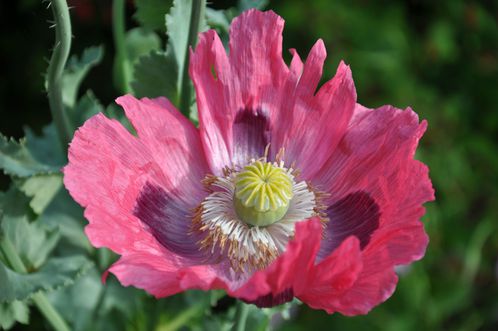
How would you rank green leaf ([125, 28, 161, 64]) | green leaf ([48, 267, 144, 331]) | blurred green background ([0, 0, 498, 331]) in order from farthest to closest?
blurred green background ([0, 0, 498, 331]) → green leaf ([125, 28, 161, 64]) → green leaf ([48, 267, 144, 331])

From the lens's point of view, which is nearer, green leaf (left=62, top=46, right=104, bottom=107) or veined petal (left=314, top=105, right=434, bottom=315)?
veined petal (left=314, top=105, right=434, bottom=315)

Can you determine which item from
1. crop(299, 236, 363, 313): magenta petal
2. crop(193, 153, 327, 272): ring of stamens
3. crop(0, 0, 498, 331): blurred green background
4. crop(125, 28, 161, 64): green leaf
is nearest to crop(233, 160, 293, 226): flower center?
crop(193, 153, 327, 272): ring of stamens

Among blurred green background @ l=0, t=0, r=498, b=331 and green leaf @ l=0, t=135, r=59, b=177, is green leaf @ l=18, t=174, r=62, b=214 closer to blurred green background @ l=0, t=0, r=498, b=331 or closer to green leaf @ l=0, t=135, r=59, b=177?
green leaf @ l=0, t=135, r=59, b=177

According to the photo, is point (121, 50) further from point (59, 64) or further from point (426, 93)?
point (426, 93)

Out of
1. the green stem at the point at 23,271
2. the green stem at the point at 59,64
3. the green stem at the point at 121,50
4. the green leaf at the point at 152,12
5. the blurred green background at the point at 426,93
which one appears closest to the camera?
the green stem at the point at 59,64

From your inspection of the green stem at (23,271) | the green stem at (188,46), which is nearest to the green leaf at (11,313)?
the green stem at (23,271)

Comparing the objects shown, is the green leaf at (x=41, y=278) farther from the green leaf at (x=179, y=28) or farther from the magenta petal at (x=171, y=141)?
the green leaf at (x=179, y=28)

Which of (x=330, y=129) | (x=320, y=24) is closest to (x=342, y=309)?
(x=330, y=129)

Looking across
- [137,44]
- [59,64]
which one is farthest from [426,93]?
[59,64]
